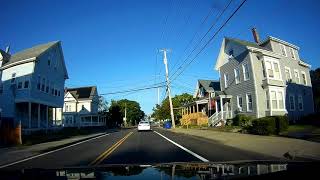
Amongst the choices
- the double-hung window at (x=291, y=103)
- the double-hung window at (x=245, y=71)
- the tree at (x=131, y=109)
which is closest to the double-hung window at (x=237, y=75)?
the double-hung window at (x=245, y=71)

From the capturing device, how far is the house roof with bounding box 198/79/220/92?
52.7 m

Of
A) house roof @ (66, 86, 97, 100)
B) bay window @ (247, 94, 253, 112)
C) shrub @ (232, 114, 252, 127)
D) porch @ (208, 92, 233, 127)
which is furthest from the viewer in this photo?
house roof @ (66, 86, 97, 100)

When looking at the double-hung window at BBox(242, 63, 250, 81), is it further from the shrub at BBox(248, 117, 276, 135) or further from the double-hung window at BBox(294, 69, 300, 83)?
the shrub at BBox(248, 117, 276, 135)

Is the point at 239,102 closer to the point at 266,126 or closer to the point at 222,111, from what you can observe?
the point at 222,111

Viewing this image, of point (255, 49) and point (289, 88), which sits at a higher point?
point (255, 49)

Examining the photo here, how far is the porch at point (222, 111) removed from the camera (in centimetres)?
4250

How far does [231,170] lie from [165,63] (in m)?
49.9

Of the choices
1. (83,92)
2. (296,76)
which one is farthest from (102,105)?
(296,76)

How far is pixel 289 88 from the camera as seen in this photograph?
132 feet

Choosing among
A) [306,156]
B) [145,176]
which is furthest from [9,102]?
[145,176]

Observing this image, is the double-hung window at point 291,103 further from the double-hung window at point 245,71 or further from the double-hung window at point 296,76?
the double-hung window at point 245,71

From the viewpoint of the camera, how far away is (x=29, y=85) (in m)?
37.8

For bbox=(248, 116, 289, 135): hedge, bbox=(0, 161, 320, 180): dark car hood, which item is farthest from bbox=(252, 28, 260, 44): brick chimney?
bbox=(0, 161, 320, 180): dark car hood

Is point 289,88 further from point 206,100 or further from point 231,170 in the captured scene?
point 231,170
